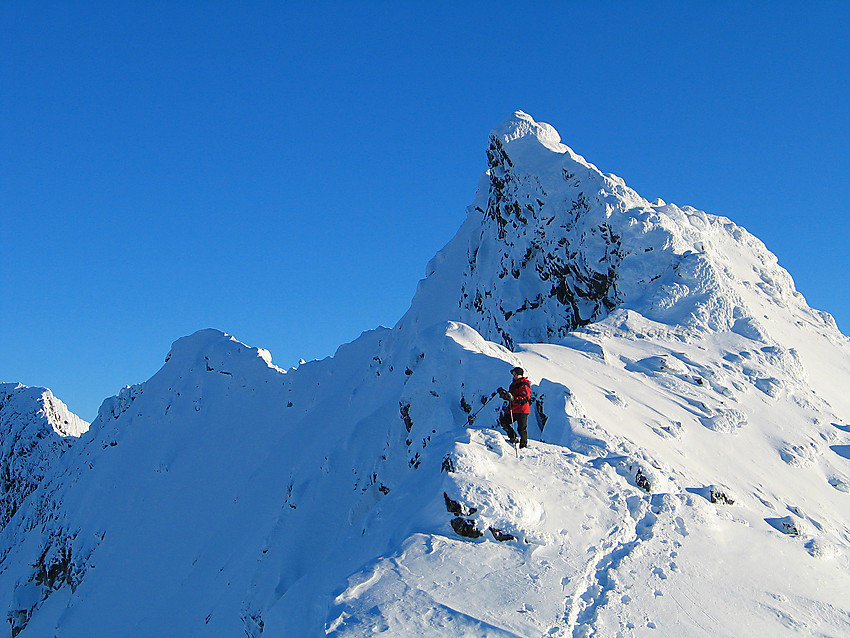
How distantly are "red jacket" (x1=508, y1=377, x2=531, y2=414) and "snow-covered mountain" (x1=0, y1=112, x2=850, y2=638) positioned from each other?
0.87 m

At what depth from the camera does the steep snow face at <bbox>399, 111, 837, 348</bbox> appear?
25250 millimetres

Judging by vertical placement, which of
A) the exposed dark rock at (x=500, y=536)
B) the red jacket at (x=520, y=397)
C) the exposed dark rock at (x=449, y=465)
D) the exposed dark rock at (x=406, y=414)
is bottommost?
the exposed dark rock at (x=500, y=536)

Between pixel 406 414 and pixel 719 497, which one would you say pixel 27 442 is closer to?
pixel 406 414

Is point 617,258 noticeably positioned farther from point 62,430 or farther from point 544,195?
point 62,430

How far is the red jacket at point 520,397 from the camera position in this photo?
42.3ft

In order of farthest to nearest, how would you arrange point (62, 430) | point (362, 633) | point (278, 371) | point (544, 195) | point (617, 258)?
point (62, 430)
point (278, 371)
point (544, 195)
point (617, 258)
point (362, 633)

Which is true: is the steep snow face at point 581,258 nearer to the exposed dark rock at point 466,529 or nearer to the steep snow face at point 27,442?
the exposed dark rock at point 466,529

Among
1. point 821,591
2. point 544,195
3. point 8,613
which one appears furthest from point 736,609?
point 8,613

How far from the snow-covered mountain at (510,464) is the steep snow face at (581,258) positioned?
0.11m

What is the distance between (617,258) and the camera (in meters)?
26.9

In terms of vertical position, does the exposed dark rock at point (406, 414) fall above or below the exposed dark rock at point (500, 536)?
above

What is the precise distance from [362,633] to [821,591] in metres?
8.22

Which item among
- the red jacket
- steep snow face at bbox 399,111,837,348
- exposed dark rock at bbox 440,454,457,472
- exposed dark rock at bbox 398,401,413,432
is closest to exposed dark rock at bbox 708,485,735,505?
the red jacket

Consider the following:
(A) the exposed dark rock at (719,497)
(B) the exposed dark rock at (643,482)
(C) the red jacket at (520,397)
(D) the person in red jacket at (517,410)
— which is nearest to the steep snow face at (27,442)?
(D) the person in red jacket at (517,410)
